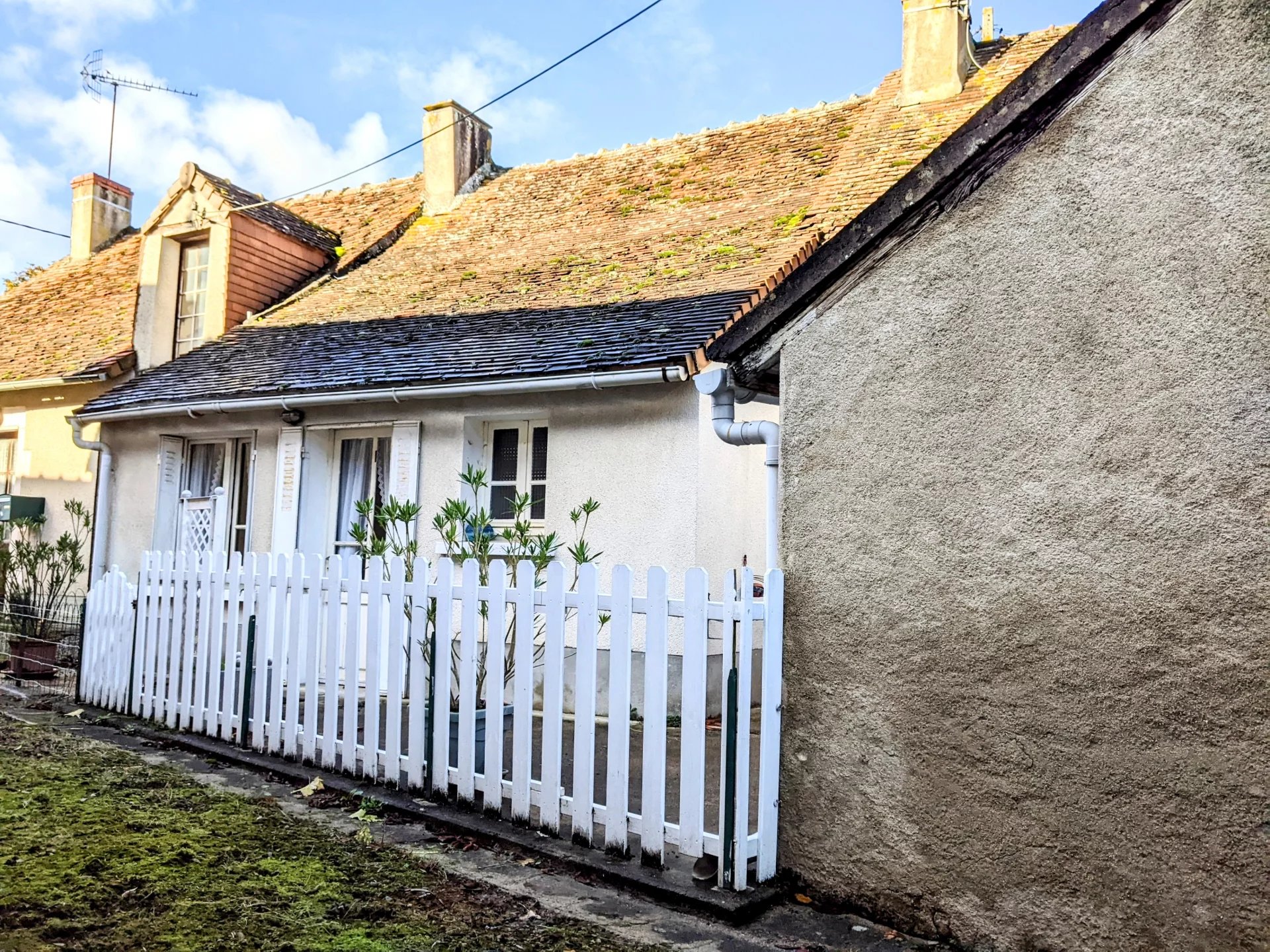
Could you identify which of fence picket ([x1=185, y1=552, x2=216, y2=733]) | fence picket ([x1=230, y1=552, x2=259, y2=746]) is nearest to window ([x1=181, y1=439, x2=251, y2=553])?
fence picket ([x1=185, y1=552, x2=216, y2=733])

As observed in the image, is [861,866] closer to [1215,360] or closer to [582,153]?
[1215,360]

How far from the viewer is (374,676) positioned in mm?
5473

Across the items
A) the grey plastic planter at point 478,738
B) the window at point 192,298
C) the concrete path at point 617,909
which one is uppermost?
the window at point 192,298

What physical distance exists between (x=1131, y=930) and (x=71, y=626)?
11.2m

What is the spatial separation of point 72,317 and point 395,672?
11.6 m

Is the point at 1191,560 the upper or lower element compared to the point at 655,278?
lower

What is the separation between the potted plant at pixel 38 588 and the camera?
940cm

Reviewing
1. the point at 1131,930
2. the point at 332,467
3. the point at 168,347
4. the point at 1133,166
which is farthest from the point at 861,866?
the point at 168,347

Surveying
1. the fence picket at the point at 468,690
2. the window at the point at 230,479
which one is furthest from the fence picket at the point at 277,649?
the window at the point at 230,479

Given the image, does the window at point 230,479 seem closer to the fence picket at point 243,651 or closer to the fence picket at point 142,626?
the fence picket at point 142,626

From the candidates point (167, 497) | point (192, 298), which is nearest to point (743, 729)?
point (167, 497)

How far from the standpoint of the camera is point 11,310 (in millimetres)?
15367

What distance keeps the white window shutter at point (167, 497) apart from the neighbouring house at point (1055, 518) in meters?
8.98

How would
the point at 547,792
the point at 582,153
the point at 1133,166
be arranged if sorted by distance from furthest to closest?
the point at 582,153 < the point at 547,792 < the point at 1133,166
